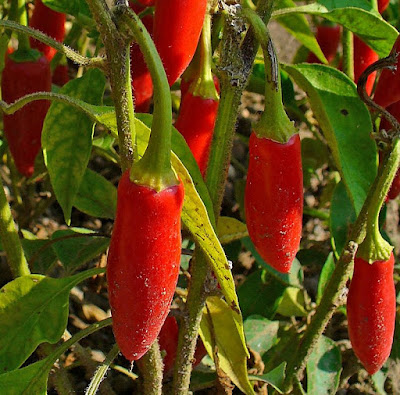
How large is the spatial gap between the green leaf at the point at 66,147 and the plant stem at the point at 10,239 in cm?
7

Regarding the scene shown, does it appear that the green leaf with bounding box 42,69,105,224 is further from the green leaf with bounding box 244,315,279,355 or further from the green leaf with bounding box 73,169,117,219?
the green leaf with bounding box 244,315,279,355

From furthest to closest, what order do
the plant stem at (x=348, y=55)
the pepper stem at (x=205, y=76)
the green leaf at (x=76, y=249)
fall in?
1. the plant stem at (x=348, y=55)
2. the green leaf at (x=76, y=249)
3. the pepper stem at (x=205, y=76)

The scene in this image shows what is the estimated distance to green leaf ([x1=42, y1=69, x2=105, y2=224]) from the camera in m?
0.96

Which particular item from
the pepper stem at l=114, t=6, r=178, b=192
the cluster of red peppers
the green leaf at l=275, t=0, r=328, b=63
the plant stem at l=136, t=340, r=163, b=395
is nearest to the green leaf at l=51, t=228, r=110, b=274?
the cluster of red peppers

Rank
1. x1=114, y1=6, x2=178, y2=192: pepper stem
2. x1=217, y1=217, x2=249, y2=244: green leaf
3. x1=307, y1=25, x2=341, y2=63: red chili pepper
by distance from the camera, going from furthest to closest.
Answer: x1=307, y1=25, x2=341, y2=63: red chili pepper
x1=217, y1=217, x2=249, y2=244: green leaf
x1=114, y1=6, x2=178, y2=192: pepper stem

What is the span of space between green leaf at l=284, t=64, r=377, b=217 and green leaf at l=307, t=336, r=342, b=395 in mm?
356

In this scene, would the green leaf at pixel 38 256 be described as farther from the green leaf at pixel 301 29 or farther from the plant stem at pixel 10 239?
the green leaf at pixel 301 29

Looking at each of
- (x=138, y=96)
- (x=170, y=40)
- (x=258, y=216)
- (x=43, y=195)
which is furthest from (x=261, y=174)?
→ (x=43, y=195)

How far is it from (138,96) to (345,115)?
0.28 meters

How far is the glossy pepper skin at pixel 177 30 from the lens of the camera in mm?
754

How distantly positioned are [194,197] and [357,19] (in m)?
0.45

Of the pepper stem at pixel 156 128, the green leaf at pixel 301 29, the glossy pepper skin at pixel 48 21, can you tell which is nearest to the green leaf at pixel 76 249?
the glossy pepper skin at pixel 48 21

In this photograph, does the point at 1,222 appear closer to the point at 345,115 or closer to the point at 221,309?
the point at 221,309

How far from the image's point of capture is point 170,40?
775mm
